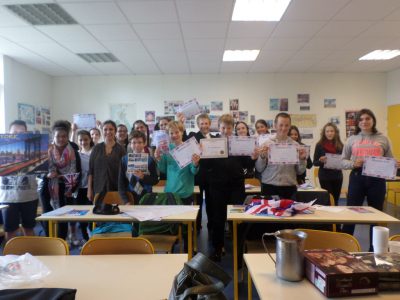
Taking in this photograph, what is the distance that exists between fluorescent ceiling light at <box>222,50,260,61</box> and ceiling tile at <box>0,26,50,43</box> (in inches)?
115

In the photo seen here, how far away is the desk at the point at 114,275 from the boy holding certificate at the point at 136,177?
4.56ft

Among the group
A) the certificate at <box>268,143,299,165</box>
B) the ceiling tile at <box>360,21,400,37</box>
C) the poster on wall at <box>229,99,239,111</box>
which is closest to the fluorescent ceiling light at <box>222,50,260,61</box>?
the poster on wall at <box>229,99,239,111</box>

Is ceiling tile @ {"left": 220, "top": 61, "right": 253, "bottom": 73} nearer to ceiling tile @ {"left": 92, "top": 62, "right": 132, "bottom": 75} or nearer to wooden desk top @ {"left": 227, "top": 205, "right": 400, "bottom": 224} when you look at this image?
ceiling tile @ {"left": 92, "top": 62, "right": 132, "bottom": 75}

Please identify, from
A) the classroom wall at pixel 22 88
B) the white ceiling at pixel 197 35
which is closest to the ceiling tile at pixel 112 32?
the white ceiling at pixel 197 35

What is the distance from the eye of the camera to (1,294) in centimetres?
121

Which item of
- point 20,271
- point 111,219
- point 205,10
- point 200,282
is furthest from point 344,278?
point 205,10

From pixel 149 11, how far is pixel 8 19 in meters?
1.81

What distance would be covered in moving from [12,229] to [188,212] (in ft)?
6.94

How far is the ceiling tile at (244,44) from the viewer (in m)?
4.54

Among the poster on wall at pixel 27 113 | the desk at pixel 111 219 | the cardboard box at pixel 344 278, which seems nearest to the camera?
the cardboard box at pixel 344 278

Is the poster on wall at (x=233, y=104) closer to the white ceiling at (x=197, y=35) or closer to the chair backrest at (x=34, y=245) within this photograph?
the white ceiling at (x=197, y=35)

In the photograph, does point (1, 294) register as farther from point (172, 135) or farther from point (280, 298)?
point (172, 135)

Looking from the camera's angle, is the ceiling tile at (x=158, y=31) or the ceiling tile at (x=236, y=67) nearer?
the ceiling tile at (x=158, y=31)

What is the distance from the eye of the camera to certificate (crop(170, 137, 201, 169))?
2.86 m
